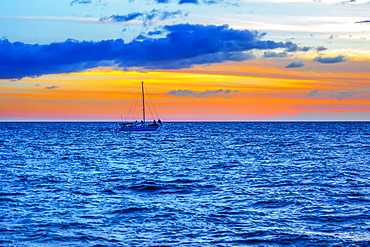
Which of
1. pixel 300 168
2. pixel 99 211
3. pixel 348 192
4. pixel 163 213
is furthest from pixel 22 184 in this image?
pixel 300 168

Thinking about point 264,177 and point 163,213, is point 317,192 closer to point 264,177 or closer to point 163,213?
point 264,177

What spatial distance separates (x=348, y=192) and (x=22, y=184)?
22.5 meters

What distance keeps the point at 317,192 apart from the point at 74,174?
21288mm

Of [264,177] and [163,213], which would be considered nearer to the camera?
[163,213]

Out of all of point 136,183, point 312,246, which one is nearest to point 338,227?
point 312,246

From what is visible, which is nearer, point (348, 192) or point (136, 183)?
point (348, 192)

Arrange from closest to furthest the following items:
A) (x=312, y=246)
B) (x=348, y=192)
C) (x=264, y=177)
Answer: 1. (x=312, y=246)
2. (x=348, y=192)
3. (x=264, y=177)

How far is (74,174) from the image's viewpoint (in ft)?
137

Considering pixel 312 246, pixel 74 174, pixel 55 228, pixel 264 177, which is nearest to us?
pixel 312 246

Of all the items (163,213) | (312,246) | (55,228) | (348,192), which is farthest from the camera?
(348,192)

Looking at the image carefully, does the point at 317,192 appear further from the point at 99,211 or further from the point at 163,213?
the point at 99,211

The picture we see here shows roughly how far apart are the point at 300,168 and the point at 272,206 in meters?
21.9

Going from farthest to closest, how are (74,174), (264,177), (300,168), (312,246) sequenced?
(300,168)
(74,174)
(264,177)
(312,246)

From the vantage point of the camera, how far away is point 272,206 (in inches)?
1006
